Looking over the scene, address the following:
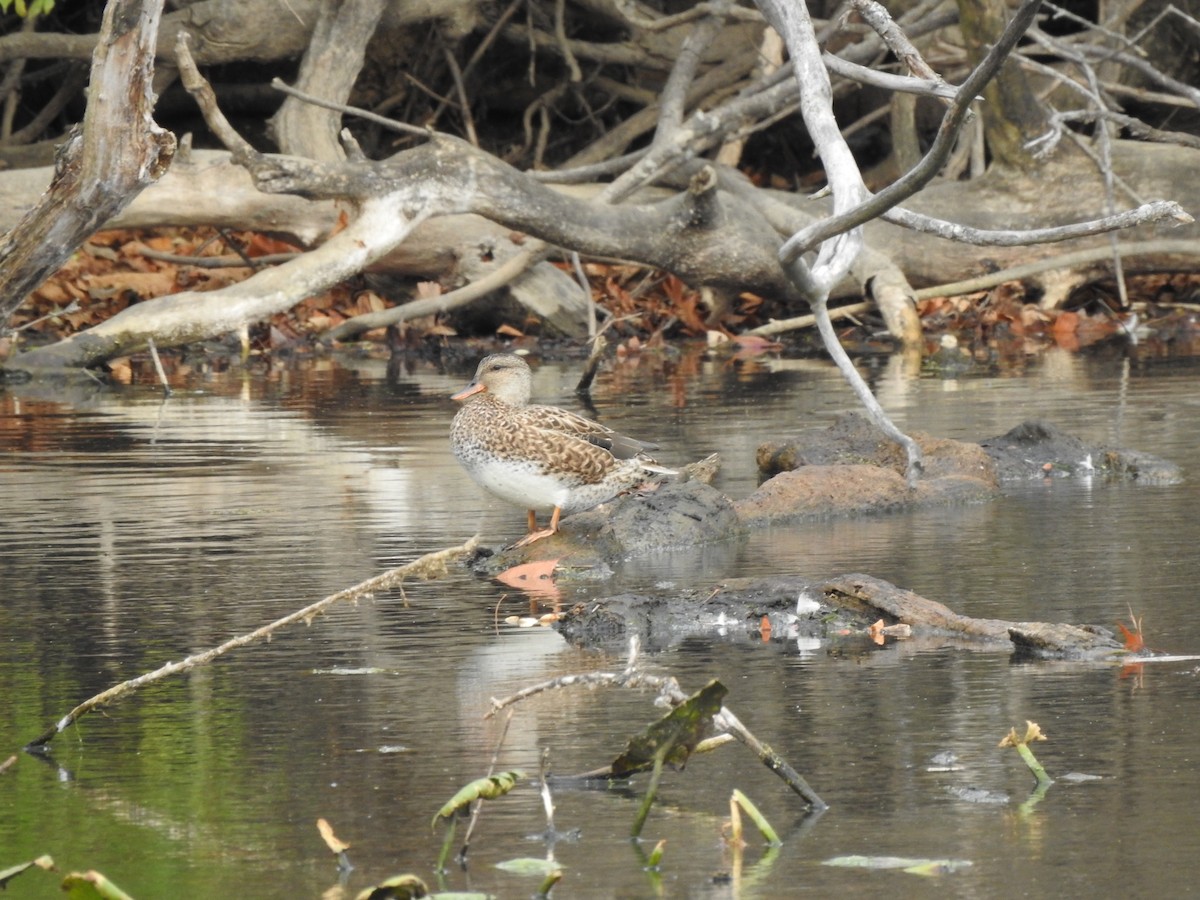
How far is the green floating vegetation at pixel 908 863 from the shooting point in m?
3.64

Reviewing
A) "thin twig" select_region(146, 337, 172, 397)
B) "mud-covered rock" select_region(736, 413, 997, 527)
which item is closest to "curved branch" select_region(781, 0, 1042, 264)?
"mud-covered rock" select_region(736, 413, 997, 527)

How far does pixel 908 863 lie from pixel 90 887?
1380mm

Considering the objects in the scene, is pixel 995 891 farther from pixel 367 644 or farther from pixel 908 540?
pixel 908 540

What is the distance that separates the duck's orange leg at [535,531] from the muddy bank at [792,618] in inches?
48.6

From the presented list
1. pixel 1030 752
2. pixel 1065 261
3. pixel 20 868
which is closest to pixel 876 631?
pixel 1030 752

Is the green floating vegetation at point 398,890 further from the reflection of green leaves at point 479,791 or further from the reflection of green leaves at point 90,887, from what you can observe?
the reflection of green leaves at point 90,887

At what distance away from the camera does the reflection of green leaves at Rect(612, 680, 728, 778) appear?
3.87 meters

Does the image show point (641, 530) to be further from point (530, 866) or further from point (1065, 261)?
point (1065, 261)

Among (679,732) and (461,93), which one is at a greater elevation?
(461,93)

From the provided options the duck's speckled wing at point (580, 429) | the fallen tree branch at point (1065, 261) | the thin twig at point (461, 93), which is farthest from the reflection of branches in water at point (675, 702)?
the thin twig at point (461, 93)

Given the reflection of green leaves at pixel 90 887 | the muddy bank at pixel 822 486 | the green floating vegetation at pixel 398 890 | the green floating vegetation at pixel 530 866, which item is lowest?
the green floating vegetation at pixel 530 866

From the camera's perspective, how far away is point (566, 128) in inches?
865

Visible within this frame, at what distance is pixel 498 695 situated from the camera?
503 centimetres

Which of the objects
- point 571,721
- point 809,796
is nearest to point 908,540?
point 571,721
